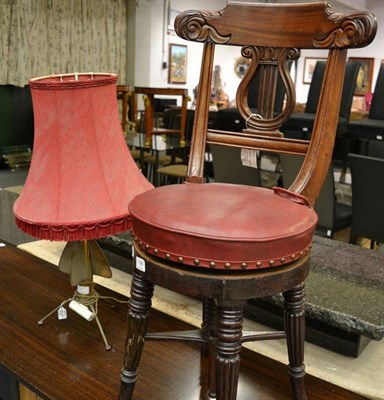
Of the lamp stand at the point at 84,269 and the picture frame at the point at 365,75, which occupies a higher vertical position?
the picture frame at the point at 365,75

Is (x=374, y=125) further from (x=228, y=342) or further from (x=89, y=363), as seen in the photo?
(x=228, y=342)

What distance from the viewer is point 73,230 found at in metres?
1.12

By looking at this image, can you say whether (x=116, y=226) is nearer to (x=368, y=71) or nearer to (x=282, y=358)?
(x=282, y=358)

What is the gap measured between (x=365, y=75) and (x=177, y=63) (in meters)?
3.71

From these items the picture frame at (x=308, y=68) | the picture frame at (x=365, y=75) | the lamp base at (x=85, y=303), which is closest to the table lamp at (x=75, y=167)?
the lamp base at (x=85, y=303)

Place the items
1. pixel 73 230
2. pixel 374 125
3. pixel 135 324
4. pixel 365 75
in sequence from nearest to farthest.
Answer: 1. pixel 135 324
2. pixel 73 230
3. pixel 374 125
4. pixel 365 75

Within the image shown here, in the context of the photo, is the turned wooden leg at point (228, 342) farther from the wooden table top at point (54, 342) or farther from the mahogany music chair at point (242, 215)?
the wooden table top at point (54, 342)

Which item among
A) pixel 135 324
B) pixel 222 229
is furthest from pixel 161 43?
pixel 222 229

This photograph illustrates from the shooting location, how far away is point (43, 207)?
1.13 m

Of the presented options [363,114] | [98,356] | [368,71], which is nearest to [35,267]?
[98,356]

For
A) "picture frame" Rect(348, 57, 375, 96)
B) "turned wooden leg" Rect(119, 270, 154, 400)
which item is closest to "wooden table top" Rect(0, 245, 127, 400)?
"turned wooden leg" Rect(119, 270, 154, 400)

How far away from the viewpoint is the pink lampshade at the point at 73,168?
1113mm

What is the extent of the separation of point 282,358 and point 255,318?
0.22 meters

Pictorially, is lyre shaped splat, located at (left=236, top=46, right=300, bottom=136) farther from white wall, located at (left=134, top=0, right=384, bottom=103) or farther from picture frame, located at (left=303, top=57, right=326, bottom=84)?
picture frame, located at (left=303, top=57, right=326, bottom=84)
